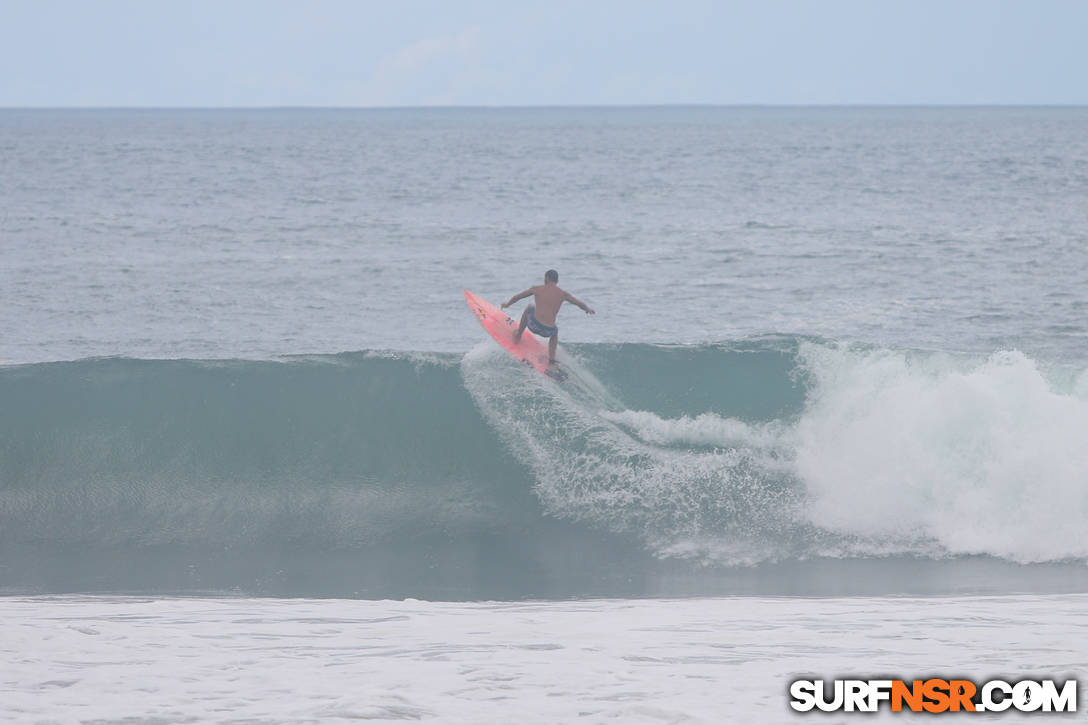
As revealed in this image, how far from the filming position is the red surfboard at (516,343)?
40.9 feet

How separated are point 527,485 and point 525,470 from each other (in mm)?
230

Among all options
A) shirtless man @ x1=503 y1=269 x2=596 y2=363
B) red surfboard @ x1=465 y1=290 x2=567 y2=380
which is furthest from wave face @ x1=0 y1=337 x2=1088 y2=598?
shirtless man @ x1=503 y1=269 x2=596 y2=363

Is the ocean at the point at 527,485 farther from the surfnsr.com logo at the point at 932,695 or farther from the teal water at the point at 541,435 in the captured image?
the surfnsr.com logo at the point at 932,695

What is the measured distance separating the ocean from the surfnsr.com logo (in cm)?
16

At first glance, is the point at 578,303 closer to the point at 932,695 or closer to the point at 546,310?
the point at 546,310

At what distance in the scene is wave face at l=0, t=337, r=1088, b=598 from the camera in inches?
377

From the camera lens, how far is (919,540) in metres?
9.84

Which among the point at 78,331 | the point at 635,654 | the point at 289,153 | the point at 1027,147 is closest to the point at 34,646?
the point at 635,654

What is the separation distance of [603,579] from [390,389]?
457 cm

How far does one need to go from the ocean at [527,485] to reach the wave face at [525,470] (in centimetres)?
4

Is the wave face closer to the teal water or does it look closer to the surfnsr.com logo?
the teal water

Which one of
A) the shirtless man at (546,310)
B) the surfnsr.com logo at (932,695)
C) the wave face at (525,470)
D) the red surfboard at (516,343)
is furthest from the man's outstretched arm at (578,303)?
the surfnsr.com logo at (932,695)

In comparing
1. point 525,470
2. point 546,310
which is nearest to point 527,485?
point 525,470

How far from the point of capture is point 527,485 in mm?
11008
